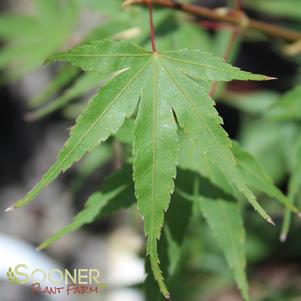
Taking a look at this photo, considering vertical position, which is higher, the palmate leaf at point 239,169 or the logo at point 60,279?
the palmate leaf at point 239,169

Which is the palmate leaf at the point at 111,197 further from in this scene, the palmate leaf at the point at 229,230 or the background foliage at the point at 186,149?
the palmate leaf at the point at 229,230

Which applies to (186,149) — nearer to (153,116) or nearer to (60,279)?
(153,116)

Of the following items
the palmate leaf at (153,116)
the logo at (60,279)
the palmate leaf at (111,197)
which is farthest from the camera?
the logo at (60,279)

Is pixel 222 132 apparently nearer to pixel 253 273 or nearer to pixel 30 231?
pixel 253 273

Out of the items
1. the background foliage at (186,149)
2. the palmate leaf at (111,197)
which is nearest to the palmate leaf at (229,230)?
the background foliage at (186,149)

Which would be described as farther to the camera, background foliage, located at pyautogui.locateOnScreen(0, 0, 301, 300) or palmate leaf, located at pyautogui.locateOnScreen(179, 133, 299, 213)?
palmate leaf, located at pyautogui.locateOnScreen(179, 133, 299, 213)

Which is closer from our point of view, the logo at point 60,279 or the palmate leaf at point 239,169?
the palmate leaf at point 239,169

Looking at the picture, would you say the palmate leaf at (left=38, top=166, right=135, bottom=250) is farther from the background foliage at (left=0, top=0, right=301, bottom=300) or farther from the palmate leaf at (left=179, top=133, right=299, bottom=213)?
the palmate leaf at (left=179, top=133, right=299, bottom=213)

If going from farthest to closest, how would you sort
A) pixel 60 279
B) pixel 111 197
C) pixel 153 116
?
pixel 60 279 < pixel 111 197 < pixel 153 116

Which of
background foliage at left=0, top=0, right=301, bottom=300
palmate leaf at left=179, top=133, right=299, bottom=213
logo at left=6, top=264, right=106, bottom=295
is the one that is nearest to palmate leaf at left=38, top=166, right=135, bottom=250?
background foliage at left=0, top=0, right=301, bottom=300

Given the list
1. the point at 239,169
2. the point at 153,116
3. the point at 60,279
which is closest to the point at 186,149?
the point at 239,169
